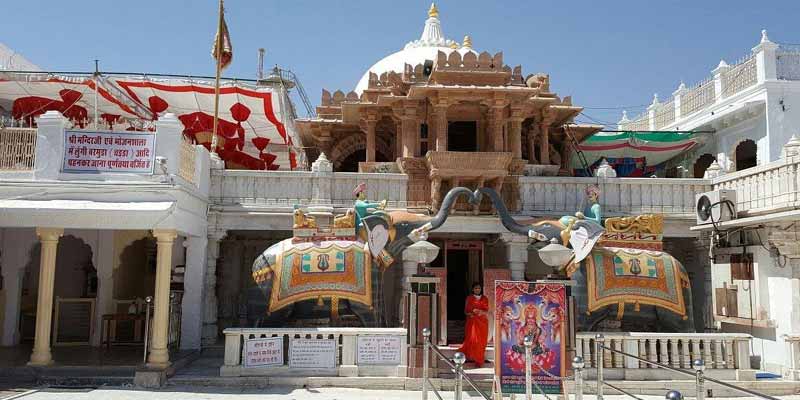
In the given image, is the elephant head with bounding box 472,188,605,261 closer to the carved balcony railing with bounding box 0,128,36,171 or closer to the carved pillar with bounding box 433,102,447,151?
the carved pillar with bounding box 433,102,447,151

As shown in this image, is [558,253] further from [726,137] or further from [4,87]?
[4,87]

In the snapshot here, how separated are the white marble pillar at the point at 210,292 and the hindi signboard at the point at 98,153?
2954 mm

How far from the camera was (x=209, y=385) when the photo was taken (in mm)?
9852

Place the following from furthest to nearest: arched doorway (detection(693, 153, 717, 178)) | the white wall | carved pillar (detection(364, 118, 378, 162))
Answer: arched doorway (detection(693, 153, 717, 178)) < the white wall < carved pillar (detection(364, 118, 378, 162))

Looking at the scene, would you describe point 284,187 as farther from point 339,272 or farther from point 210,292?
point 339,272

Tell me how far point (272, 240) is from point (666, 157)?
42.9 feet

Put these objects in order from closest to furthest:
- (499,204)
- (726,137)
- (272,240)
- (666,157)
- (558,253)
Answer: (558,253), (499,204), (272,240), (726,137), (666,157)

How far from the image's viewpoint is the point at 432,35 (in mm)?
23969

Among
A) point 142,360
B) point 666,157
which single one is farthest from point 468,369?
point 666,157

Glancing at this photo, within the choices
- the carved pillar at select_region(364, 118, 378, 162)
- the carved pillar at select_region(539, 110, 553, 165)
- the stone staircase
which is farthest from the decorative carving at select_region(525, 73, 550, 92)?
the stone staircase

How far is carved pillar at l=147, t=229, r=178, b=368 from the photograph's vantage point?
1009 centimetres

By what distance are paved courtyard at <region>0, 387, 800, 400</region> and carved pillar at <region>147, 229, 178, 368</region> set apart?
70 centimetres

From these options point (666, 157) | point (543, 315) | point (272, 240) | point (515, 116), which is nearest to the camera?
point (543, 315)

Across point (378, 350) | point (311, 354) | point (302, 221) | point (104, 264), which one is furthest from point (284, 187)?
point (378, 350)
